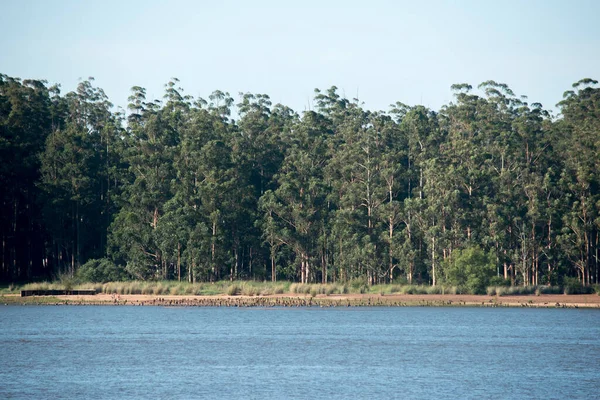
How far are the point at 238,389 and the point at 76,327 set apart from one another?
2451 centimetres

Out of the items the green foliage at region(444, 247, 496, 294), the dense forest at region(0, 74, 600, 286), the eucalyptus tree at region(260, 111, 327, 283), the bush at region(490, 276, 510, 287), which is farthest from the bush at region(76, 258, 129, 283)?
the bush at region(490, 276, 510, 287)

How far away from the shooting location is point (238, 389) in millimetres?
33812

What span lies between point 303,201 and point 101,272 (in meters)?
20.4

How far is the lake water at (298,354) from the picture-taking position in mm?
33812

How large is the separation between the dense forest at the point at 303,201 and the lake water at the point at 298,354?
52.1 feet

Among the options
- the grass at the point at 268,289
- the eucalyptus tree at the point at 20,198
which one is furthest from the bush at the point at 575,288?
the eucalyptus tree at the point at 20,198

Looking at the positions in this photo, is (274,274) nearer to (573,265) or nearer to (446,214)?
(446,214)

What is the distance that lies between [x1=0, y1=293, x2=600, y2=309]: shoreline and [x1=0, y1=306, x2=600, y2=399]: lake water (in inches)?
87.0

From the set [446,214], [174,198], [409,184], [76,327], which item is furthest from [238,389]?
[409,184]

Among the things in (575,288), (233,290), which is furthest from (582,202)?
(233,290)

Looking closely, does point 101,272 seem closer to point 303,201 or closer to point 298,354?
point 303,201

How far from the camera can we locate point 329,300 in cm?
7250

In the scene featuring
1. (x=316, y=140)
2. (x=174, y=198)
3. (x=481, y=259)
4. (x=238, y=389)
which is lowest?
(x=238, y=389)

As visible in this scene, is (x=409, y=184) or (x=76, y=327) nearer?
(x=76, y=327)
